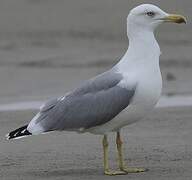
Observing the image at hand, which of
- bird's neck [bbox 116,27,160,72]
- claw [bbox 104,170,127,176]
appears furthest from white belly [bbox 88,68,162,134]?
→ claw [bbox 104,170,127,176]

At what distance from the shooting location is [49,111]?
9.59m

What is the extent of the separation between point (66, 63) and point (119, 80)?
9387mm

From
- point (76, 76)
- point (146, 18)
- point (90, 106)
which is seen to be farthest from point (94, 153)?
point (76, 76)

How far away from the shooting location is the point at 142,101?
30.1 ft

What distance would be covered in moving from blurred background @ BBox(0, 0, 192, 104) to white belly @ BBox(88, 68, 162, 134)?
6.01 metres

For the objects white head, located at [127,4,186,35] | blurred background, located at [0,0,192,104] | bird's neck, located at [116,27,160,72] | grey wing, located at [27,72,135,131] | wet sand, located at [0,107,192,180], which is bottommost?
blurred background, located at [0,0,192,104]

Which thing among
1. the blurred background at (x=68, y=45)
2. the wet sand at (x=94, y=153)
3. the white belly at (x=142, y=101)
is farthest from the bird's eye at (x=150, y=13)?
the blurred background at (x=68, y=45)

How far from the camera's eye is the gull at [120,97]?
9.21 metres

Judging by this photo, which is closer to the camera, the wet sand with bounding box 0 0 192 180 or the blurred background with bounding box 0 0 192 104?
the wet sand with bounding box 0 0 192 180

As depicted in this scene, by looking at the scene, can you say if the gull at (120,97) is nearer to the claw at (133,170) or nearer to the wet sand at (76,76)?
the claw at (133,170)

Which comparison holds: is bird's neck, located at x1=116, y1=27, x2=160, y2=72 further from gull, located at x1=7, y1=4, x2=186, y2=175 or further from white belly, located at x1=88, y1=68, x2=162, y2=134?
white belly, located at x1=88, y1=68, x2=162, y2=134

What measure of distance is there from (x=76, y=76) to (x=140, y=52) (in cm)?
794

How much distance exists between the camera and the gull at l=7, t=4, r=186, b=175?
9.21 meters

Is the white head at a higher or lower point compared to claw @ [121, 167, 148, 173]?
higher
